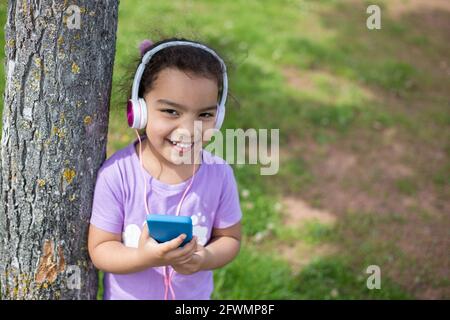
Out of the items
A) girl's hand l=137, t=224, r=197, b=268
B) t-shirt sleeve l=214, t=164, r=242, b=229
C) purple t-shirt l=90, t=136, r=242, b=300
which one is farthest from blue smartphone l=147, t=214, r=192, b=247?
t-shirt sleeve l=214, t=164, r=242, b=229

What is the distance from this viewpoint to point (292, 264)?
12.5 feet

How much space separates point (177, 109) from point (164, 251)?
0.54 meters

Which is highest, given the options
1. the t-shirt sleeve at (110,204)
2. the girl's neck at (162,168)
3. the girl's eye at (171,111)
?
the girl's eye at (171,111)

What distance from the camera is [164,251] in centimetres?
199

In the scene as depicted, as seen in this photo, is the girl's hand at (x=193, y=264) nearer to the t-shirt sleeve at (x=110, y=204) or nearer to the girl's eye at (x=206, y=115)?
the t-shirt sleeve at (x=110, y=204)

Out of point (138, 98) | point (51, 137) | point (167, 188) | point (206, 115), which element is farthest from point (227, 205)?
point (51, 137)

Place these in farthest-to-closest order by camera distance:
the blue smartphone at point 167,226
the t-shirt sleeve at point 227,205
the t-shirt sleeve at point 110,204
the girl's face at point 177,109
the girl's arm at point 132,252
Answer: the t-shirt sleeve at point 227,205, the t-shirt sleeve at point 110,204, the girl's face at point 177,109, the girl's arm at point 132,252, the blue smartphone at point 167,226

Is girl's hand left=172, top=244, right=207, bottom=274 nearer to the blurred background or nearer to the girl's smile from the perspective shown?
the girl's smile

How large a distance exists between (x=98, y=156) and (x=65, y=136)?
0.19m

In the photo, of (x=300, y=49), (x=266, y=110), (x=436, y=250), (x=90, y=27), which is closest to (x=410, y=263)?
(x=436, y=250)

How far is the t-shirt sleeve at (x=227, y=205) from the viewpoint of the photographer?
2.37 metres

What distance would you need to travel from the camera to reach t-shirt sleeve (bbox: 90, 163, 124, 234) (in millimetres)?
2232

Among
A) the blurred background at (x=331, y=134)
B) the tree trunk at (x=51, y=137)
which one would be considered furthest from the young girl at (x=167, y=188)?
the blurred background at (x=331, y=134)
